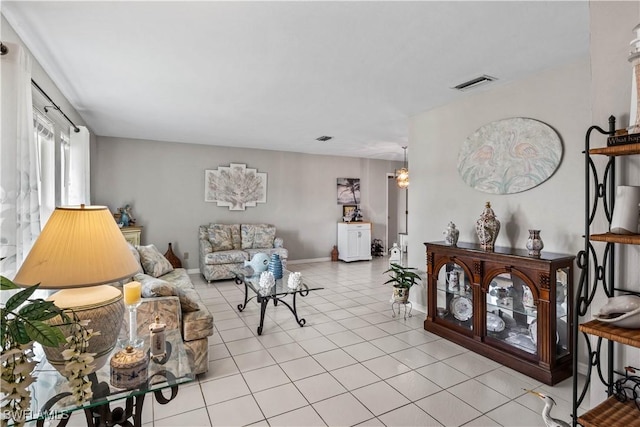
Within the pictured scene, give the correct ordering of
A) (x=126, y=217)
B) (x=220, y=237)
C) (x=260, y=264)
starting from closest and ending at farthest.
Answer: (x=260, y=264)
(x=126, y=217)
(x=220, y=237)

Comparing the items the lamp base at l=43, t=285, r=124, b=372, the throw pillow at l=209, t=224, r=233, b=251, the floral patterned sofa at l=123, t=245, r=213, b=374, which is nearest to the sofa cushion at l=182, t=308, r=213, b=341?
the floral patterned sofa at l=123, t=245, r=213, b=374

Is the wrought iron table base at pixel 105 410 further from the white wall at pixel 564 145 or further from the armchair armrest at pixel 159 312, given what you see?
the white wall at pixel 564 145

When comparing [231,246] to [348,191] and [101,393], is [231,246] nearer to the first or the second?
[348,191]

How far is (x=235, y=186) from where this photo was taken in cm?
635

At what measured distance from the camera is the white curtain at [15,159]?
164 cm

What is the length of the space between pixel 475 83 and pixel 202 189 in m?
4.86

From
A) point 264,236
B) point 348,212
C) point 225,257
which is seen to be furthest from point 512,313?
point 348,212

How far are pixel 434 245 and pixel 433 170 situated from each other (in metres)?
0.96

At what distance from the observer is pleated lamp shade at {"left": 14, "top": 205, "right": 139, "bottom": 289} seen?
122 cm

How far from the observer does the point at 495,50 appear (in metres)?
2.38

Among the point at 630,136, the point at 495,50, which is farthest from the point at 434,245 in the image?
the point at 630,136

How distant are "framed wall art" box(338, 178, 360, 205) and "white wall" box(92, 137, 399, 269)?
0.13m

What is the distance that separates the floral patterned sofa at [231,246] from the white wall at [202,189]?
0.32 metres

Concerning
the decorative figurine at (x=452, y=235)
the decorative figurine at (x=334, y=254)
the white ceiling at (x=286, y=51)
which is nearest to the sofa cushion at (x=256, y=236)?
the decorative figurine at (x=334, y=254)
